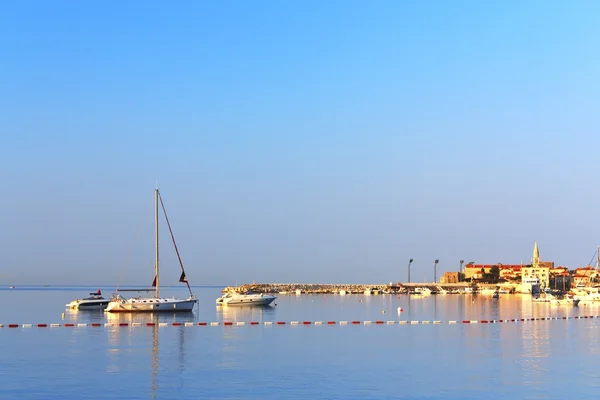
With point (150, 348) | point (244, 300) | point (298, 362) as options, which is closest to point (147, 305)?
point (244, 300)

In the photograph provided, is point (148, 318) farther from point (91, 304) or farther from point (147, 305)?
point (91, 304)

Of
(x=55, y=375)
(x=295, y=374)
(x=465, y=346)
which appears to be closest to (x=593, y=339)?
(x=465, y=346)

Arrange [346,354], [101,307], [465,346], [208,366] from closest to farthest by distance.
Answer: [208,366] → [346,354] → [465,346] → [101,307]

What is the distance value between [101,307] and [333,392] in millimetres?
84409

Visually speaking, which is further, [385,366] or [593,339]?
[593,339]

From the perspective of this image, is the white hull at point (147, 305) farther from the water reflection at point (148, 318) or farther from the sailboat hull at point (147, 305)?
the water reflection at point (148, 318)

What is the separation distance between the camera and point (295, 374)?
41.8 metres

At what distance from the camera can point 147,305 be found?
9481 cm

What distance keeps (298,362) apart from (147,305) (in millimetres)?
51249

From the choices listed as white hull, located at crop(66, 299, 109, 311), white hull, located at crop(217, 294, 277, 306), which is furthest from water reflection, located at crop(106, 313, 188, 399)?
white hull, located at crop(217, 294, 277, 306)

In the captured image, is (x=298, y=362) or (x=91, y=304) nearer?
(x=298, y=362)

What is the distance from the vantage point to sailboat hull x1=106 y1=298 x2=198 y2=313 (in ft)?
310

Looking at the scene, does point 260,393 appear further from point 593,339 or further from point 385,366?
point 593,339

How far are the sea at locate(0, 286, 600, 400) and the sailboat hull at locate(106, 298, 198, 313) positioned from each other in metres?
19.5
